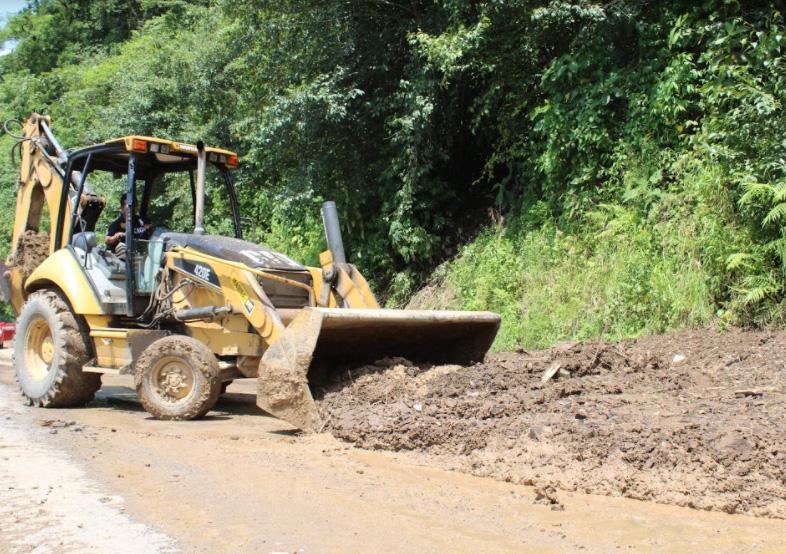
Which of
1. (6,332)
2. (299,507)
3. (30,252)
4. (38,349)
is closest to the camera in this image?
(299,507)

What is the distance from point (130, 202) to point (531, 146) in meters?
6.97

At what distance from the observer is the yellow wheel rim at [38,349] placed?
30.6 ft

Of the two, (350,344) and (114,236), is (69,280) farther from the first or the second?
(350,344)

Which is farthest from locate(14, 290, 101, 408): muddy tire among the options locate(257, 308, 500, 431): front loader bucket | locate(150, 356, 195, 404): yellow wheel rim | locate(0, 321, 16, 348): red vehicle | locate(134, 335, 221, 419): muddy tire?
locate(0, 321, 16, 348): red vehicle

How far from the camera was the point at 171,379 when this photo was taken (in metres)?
7.98

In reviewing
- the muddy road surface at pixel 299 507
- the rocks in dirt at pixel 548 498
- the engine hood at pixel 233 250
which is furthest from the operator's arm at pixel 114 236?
the rocks in dirt at pixel 548 498

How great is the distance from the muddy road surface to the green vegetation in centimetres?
494

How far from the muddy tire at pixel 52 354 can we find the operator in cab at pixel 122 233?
2.63ft

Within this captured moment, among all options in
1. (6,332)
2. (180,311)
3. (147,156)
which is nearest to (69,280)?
(180,311)

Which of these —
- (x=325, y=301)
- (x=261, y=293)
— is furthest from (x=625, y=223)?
(x=261, y=293)

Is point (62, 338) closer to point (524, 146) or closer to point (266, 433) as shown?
point (266, 433)

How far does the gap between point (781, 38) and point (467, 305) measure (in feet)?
18.2

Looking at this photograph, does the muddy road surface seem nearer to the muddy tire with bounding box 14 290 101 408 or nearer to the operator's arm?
the muddy tire with bounding box 14 290 101 408

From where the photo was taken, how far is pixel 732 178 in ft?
32.0
